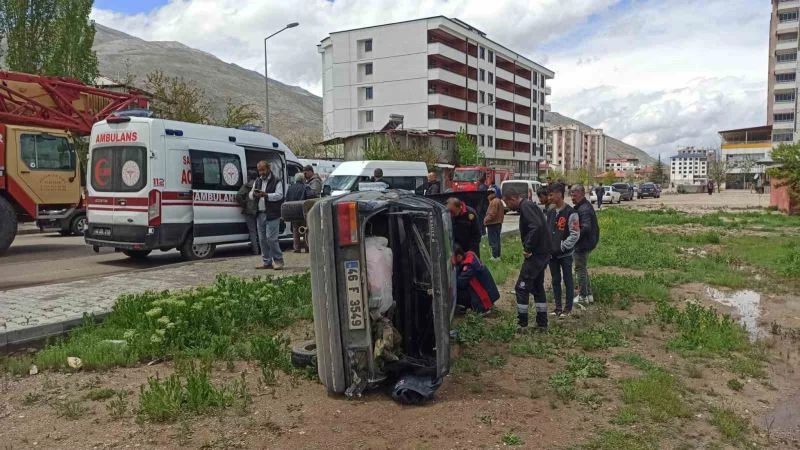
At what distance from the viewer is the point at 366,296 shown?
4641 mm

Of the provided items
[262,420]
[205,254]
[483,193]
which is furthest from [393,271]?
[205,254]

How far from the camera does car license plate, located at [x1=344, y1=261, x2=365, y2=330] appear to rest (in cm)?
461

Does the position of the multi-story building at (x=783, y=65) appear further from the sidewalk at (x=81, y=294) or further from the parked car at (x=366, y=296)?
the parked car at (x=366, y=296)

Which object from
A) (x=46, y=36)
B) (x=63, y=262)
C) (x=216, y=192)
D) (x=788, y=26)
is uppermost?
(x=788, y=26)

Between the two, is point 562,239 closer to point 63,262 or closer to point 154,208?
point 154,208

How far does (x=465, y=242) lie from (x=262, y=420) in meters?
4.51

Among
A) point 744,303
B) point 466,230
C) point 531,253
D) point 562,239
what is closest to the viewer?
point 531,253

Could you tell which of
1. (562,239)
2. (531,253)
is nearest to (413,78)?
(562,239)

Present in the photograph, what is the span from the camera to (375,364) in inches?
187

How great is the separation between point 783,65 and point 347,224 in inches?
4319

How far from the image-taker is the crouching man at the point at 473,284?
7547 millimetres

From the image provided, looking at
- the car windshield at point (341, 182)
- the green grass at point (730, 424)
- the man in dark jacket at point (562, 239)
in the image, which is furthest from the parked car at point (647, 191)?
the green grass at point (730, 424)

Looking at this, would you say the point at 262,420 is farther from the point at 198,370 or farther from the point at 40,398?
the point at 40,398

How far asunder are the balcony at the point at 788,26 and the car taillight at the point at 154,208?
106796mm
